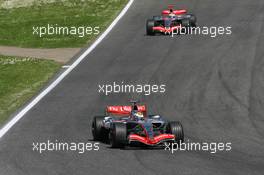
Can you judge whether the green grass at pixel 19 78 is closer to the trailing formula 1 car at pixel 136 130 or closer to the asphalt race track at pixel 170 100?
the asphalt race track at pixel 170 100

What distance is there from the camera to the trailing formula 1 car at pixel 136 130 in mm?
17688

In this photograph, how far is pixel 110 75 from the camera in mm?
28266

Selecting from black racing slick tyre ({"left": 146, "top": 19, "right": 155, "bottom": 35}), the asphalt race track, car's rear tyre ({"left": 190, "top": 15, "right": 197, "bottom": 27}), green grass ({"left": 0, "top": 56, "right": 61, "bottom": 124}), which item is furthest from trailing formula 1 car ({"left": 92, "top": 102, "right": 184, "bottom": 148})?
car's rear tyre ({"left": 190, "top": 15, "right": 197, "bottom": 27})

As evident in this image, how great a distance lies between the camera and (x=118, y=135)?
1773cm

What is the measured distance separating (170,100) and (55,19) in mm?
20699

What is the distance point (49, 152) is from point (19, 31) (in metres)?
24.4

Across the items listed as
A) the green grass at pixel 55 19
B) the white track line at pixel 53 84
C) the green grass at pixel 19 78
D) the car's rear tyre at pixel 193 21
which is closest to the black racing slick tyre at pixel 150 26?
the car's rear tyre at pixel 193 21

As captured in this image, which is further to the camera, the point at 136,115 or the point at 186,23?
the point at 186,23

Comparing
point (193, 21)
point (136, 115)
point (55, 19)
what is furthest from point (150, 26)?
point (136, 115)

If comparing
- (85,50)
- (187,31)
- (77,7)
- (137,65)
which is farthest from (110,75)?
(77,7)

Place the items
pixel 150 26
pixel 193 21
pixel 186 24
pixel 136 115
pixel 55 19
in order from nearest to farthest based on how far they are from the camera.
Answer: pixel 136 115, pixel 186 24, pixel 150 26, pixel 193 21, pixel 55 19

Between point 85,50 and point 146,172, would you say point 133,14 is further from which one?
point 146,172

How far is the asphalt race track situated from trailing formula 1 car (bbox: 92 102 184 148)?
1.01 feet

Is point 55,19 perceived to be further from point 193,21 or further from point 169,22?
point 193,21
